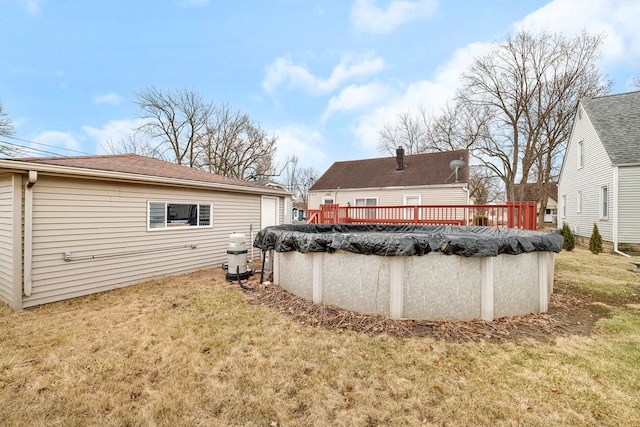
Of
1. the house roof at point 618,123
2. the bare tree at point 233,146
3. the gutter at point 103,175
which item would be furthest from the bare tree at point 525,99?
the gutter at point 103,175

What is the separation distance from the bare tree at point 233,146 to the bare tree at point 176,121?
56 cm

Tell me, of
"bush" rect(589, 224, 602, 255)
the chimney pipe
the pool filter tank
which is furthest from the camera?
the chimney pipe

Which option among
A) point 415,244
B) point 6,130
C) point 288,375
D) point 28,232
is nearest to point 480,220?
point 415,244

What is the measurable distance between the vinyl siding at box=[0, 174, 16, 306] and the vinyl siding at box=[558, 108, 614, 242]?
1557 centimetres

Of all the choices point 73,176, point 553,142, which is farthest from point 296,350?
point 553,142

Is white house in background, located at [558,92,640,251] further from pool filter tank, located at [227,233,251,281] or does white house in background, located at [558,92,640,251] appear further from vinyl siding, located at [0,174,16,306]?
vinyl siding, located at [0,174,16,306]

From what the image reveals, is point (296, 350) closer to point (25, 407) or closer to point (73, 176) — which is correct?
point (25, 407)

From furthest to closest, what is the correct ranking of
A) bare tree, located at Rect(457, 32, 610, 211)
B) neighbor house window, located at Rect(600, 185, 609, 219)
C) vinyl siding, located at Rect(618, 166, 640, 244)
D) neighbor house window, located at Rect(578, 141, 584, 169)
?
bare tree, located at Rect(457, 32, 610, 211) → neighbor house window, located at Rect(578, 141, 584, 169) → neighbor house window, located at Rect(600, 185, 609, 219) → vinyl siding, located at Rect(618, 166, 640, 244)

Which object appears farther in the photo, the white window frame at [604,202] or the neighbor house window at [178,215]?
the white window frame at [604,202]

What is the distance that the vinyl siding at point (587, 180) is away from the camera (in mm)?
9727

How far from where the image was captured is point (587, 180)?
1138 cm

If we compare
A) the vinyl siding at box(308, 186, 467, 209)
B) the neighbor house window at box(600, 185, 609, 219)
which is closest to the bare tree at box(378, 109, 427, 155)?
the vinyl siding at box(308, 186, 467, 209)

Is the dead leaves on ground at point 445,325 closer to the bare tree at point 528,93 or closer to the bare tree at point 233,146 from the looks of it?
the bare tree at point 528,93

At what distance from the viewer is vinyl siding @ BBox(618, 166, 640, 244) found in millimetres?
8789
